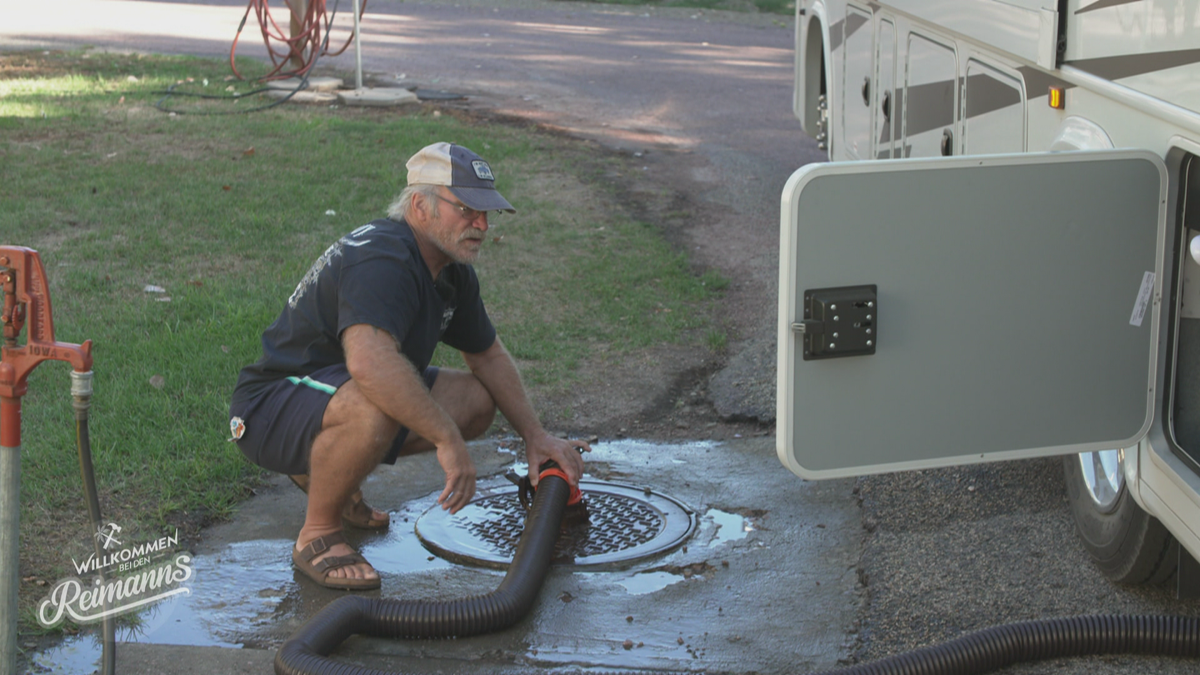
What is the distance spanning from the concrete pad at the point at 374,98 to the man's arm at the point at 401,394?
8082 mm

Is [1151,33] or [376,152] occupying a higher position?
[1151,33]

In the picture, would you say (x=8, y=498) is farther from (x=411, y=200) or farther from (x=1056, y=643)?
(x=1056, y=643)

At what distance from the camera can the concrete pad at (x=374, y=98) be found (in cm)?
1120

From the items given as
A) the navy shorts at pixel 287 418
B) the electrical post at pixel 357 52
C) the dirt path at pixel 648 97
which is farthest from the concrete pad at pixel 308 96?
the navy shorts at pixel 287 418

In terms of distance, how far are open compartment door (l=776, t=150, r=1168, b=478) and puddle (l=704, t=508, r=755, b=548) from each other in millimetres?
1140

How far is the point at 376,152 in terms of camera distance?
29.9ft

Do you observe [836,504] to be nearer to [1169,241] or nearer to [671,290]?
[1169,241]

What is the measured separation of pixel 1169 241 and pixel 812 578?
4.75ft

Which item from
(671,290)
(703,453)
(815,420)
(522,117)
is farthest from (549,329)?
(522,117)

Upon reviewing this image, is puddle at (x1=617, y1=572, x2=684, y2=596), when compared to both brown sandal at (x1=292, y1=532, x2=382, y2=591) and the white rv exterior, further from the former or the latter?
the white rv exterior

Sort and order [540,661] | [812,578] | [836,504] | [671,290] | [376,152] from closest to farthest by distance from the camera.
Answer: [540,661] → [812,578] → [836,504] → [671,290] → [376,152]

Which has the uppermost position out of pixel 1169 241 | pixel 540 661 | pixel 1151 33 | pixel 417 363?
pixel 1151 33

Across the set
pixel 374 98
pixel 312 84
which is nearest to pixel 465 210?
pixel 374 98

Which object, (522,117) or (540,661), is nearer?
(540,661)
